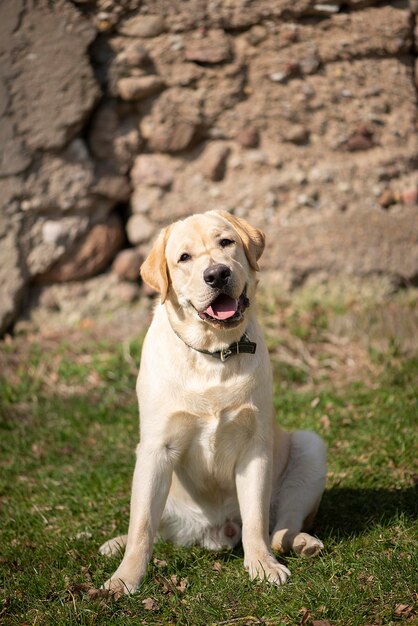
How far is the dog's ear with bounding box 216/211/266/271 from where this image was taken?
372 cm

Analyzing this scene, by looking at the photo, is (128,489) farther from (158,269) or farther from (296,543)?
(158,269)

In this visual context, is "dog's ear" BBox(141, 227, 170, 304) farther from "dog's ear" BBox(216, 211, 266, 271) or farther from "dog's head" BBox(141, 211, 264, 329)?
"dog's ear" BBox(216, 211, 266, 271)

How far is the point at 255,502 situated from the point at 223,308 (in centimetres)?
88

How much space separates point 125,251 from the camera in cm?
733

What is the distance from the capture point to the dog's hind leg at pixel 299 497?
366 cm

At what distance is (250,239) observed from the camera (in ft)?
12.4

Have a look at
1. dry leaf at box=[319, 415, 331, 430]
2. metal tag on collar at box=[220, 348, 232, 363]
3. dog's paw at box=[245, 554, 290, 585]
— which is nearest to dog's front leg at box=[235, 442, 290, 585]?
dog's paw at box=[245, 554, 290, 585]

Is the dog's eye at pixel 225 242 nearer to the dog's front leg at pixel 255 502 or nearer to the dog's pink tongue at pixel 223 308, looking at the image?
the dog's pink tongue at pixel 223 308

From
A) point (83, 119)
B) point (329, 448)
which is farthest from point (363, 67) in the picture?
point (329, 448)

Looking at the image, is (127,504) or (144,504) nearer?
(144,504)

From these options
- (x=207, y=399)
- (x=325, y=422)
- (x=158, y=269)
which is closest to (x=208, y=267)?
(x=158, y=269)

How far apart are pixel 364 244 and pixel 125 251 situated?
217 cm

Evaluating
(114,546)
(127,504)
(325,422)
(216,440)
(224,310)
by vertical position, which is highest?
(224,310)

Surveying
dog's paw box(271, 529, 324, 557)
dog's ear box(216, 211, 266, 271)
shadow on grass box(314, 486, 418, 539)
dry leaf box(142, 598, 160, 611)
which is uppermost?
dog's ear box(216, 211, 266, 271)
